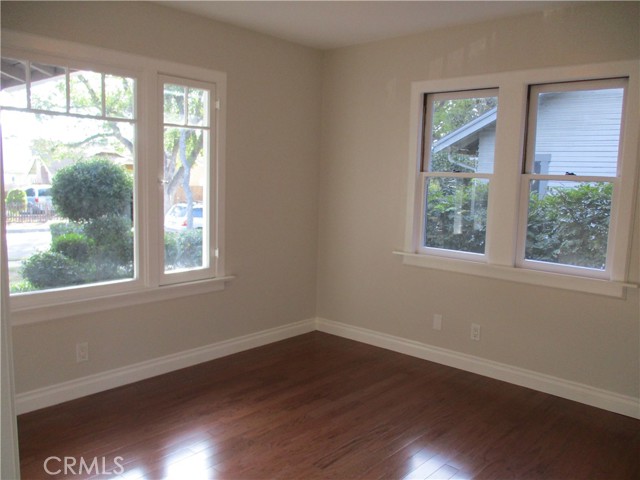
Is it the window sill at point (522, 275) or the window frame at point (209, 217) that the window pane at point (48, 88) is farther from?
the window sill at point (522, 275)

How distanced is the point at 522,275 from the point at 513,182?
664 mm

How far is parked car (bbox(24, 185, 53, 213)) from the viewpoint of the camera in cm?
307

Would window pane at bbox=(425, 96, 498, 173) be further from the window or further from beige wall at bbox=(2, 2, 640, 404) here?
beige wall at bbox=(2, 2, 640, 404)

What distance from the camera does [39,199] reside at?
10.2ft

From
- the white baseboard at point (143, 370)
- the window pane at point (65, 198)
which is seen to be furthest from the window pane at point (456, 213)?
the window pane at point (65, 198)

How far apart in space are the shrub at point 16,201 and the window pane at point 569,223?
3.30 meters

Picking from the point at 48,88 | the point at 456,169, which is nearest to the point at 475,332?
the point at 456,169

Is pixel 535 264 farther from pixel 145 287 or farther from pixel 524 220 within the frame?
pixel 145 287

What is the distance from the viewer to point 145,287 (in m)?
3.62

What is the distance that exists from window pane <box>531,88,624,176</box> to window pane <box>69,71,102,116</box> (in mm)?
2954

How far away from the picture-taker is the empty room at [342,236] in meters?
2.95

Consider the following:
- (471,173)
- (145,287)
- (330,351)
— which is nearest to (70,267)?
(145,287)

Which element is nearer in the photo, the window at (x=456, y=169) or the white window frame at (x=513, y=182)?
the white window frame at (x=513, y=182)

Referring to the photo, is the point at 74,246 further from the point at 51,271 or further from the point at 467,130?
the point at 467,130
